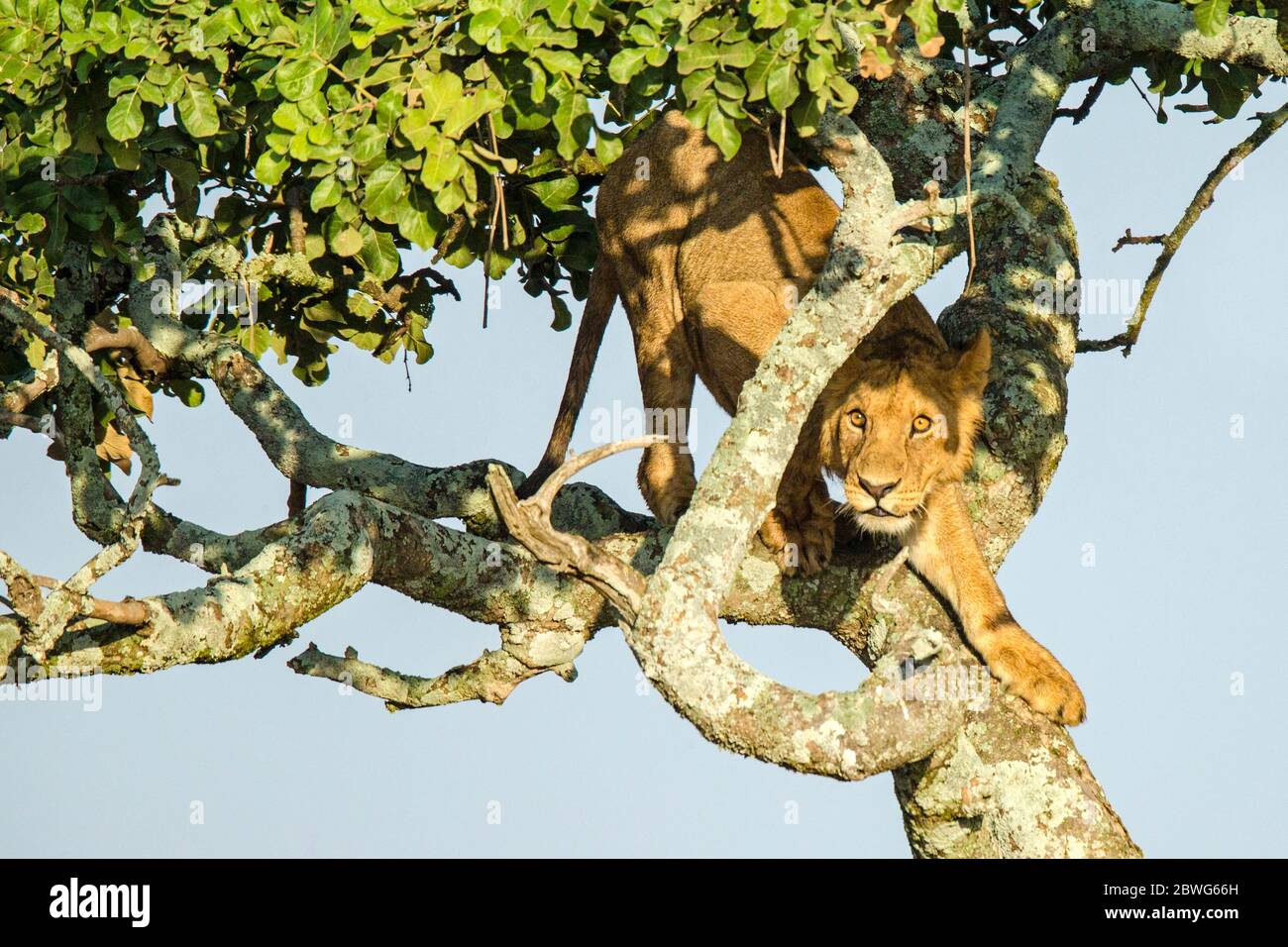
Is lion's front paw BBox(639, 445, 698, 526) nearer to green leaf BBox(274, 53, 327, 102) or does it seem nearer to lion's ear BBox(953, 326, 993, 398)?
lion's ear BBox(953, 326, 993, 398)

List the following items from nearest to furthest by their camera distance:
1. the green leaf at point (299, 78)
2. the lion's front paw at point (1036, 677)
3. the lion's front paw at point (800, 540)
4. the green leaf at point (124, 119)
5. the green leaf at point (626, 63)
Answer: the green leaf at point (626, 63) → the green leaf at point (299, 78) → the green leaf at point (124, 119) → the lion's front paw at point (1036, 677) → the lion's front paw at point (800, 540)

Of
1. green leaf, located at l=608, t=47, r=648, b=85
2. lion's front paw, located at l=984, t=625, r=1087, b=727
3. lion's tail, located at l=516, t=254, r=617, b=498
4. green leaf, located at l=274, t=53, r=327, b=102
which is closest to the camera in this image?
green leaf, located at l=608, t=47, r=648, b=85

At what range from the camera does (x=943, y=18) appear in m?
6.22

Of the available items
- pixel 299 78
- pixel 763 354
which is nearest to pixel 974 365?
pixel 763 354

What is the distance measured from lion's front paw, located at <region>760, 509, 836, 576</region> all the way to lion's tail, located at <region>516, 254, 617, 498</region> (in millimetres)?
1431

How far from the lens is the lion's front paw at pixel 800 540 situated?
572cm

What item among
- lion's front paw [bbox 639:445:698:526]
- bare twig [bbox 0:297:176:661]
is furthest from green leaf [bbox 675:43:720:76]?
lion's front paw [bbox 639:445:698:526]

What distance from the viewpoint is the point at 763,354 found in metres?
5.91

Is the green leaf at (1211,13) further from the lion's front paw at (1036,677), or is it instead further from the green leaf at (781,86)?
the lion's front paw at (1036,677)

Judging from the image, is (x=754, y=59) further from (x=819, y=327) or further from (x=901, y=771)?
(x=901, y=771)

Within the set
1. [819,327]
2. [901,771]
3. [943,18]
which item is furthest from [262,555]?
[943,18]

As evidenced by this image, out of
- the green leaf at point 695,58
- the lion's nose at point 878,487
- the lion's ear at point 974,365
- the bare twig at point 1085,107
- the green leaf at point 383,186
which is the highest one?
the bare twig at point 1085,107

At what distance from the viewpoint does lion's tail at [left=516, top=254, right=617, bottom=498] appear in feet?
22.8

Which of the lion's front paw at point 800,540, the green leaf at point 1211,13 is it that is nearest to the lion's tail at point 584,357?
the lion's front paw at point 800,540
